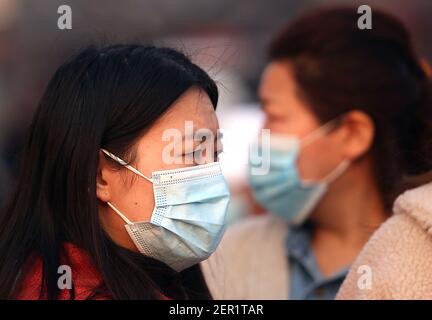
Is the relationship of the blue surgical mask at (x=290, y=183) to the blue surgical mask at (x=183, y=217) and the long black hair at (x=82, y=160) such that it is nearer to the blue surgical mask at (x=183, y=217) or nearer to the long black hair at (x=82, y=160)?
the blue surgical mask at (x=183, y=217)

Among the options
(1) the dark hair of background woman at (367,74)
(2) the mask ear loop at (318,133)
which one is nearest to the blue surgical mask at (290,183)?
(2) the mask ear loop at (318,133)

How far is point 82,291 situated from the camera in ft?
7.61

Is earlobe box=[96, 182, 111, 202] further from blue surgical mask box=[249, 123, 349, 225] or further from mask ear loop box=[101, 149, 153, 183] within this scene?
blue surgical mask box=[249, 123, 349, 225]

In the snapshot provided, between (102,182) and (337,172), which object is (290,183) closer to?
(337,172)

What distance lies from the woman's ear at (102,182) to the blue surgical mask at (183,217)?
3 centimetres

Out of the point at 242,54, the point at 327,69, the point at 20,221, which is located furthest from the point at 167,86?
the point at 242,54

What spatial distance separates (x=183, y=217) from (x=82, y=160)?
386 mm

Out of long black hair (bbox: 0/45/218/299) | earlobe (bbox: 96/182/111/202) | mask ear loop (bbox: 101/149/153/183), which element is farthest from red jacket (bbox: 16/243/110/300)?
mask ear loop (bbox: 101/149/153/183)

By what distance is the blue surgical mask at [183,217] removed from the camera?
2525 mm

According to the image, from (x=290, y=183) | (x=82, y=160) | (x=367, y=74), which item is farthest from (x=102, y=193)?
(x=367, y=74)

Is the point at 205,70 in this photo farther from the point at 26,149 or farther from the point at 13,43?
the point at 13,43

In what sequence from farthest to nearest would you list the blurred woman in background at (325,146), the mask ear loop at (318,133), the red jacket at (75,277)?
the mask ear loop at (318,133)
the blurred woman in background at (325,146)
the red jacket at (75,277)

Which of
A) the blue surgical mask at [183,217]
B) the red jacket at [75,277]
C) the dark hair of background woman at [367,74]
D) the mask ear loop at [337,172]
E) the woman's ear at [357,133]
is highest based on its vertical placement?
the dark hair of background woman at [367,74]
